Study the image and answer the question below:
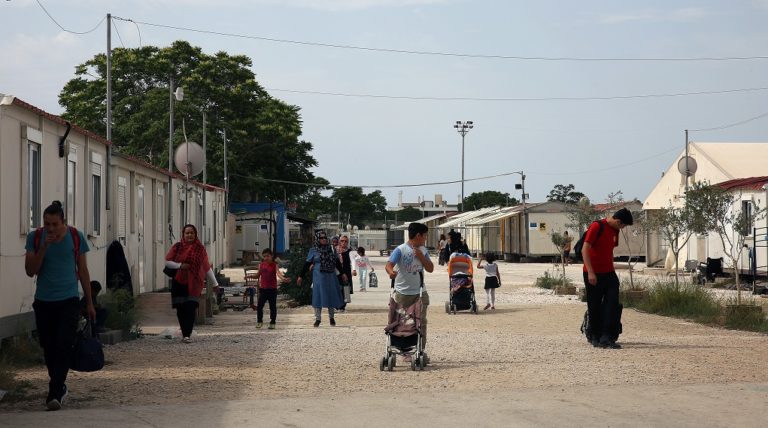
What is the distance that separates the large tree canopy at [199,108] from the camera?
176 feet

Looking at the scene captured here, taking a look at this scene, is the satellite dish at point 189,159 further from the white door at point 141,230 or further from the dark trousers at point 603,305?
the dark trousers at point 603,305

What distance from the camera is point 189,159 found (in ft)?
89.3

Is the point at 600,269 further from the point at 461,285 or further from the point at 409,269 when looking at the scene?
the point at 461,285

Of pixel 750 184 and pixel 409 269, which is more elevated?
pixel 750 184

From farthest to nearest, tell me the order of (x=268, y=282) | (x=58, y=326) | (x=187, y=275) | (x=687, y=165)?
1. (x=687, y=165)
2. (x=268, y=282)
3. (x=187, y=275)
4. (x=58, y=326)

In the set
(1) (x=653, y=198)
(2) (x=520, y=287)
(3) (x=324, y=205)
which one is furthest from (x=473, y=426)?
(3) (x=324, y=205)

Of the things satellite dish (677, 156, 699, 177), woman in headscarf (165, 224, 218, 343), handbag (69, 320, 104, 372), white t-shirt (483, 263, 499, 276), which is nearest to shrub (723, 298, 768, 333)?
white t-shirt (483, 263, 499, 276)

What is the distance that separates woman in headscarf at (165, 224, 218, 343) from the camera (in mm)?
15586

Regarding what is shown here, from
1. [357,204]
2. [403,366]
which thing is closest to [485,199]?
[357,204]

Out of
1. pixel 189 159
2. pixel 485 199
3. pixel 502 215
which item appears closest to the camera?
pixel 189 159

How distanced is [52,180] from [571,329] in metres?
7.70

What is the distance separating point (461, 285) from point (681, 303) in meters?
3.89

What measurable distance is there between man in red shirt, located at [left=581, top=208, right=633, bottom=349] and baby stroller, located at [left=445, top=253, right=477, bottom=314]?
707 cm

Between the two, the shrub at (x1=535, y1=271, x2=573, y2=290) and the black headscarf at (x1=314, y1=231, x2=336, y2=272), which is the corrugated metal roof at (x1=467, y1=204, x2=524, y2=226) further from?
the black headscarf at (x1=314, y1=231, x2=336, y2=272)
